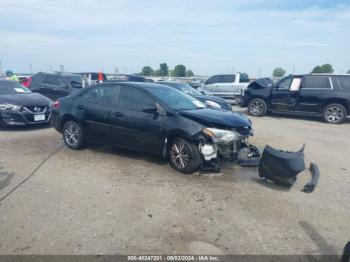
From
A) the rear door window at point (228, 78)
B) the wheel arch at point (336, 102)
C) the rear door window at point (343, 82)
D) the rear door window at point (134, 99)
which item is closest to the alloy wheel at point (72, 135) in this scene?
the rear door window at point (134, 99)

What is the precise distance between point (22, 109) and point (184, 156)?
5.73 m

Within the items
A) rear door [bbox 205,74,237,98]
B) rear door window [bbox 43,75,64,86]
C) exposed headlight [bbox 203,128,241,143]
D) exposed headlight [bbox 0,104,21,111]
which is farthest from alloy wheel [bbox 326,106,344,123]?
rear door window [bbox 43,75,64,86]

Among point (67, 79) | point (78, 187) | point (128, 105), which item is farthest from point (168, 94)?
point (67, 79)

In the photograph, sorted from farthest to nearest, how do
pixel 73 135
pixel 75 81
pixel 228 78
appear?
1. pixel 228 78
2. pixel 75 81
3. pixel 73 135

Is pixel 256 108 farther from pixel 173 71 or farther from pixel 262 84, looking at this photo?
pixel 173 71

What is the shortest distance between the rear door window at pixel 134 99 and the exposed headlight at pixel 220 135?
121cm

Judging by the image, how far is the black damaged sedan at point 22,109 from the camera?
27.9ft

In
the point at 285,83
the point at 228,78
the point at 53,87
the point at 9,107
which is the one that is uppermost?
the point at 285,83

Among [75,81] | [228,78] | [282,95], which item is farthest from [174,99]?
[228,78]

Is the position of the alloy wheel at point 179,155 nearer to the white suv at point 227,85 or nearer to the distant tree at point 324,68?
the white suv at point 227,85

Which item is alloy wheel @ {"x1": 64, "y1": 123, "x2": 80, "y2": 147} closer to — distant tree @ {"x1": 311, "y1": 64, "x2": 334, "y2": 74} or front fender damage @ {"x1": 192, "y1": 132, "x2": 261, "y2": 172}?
front fender damage @ {"x1": 192, "y1": 132, "x2": 261, "y2": 172}

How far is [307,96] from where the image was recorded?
11672mm

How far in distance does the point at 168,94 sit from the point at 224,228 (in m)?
3.28

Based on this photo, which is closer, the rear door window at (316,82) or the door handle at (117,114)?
the door handle at (117,114)
